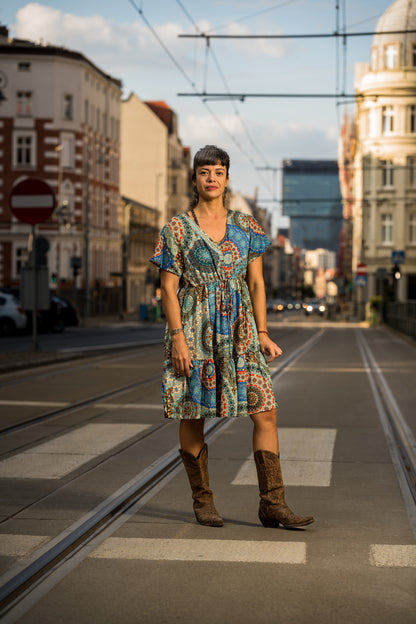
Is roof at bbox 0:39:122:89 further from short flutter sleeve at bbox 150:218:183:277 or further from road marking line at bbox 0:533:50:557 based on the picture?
road marking line at bbox 0:533:50:557

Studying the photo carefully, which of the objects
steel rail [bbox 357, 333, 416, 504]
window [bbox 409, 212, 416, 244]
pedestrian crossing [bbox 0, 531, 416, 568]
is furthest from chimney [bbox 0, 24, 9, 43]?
pedestrian crossing [bbox 0, 531, 416, 568]

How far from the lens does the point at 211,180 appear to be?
5629 mm

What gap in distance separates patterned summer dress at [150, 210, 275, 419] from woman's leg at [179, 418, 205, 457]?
0.22 metres

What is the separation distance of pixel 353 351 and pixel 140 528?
2165cm

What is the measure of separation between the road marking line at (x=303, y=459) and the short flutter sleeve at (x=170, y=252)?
6.76ft

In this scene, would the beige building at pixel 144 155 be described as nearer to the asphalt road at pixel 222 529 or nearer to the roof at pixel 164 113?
the roof at pixel 164 113

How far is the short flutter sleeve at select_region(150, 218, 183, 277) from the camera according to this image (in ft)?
18.1

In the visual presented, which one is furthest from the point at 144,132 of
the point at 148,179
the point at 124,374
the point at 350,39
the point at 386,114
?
the point at 124,374

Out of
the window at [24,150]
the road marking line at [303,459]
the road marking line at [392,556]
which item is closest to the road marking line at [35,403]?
the road marking line at [303,459]

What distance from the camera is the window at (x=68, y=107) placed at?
204 ft

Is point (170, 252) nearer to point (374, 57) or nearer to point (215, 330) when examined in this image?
point (215, 330)

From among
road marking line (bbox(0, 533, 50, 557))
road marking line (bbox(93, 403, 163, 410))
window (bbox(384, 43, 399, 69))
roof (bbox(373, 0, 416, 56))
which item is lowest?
road marking line (bbox(93, 403, 163, 410))

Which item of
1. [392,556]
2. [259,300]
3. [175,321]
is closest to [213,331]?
[175,321]

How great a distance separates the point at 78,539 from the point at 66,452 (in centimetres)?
296
